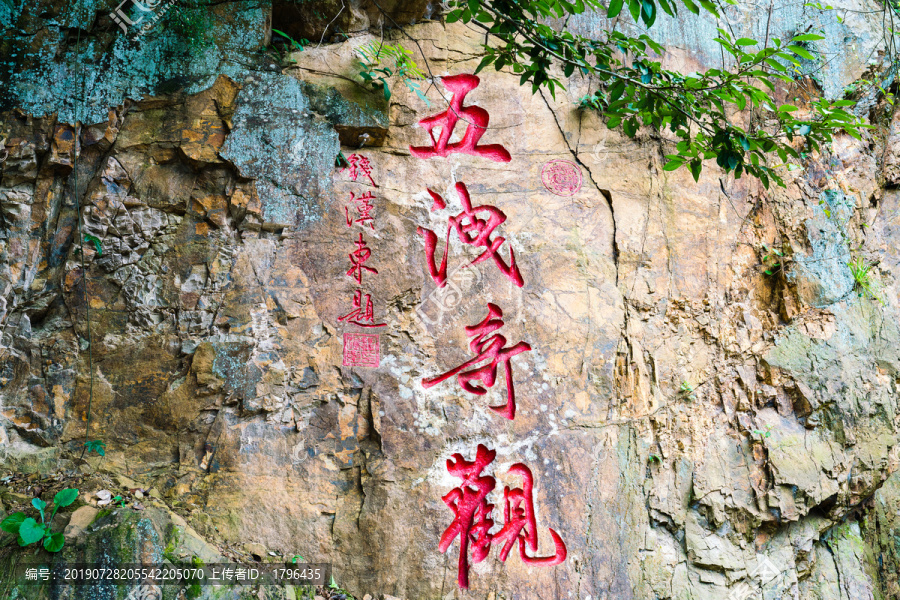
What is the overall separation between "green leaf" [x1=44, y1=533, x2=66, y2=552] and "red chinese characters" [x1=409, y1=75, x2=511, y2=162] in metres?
2.72

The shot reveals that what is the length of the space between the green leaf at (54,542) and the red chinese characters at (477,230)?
2.33 metres

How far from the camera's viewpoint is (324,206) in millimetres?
Result: 3510

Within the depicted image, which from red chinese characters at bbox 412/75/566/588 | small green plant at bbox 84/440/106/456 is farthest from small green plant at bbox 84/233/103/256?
red chinese characters at bbox 412/75/566/588

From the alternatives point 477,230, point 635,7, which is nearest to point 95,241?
point 477,230

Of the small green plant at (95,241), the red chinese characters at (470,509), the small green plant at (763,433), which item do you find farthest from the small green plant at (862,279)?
the small green plant at (95,241)

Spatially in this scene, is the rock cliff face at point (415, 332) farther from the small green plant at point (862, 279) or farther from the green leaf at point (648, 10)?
the green leaf at point (648, 10)

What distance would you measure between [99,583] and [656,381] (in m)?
3.18

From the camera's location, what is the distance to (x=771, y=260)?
4160 millimetres

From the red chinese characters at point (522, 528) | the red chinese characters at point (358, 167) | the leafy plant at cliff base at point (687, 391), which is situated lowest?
the red chinese characters at point (522, 528)

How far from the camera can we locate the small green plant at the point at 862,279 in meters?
4.13

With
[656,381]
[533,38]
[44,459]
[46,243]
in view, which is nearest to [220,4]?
[46,243]

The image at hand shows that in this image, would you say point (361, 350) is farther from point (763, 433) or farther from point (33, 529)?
point (763, 433)

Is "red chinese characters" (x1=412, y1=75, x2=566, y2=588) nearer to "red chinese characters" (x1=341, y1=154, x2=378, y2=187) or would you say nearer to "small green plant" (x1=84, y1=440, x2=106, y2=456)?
"red chinese characters" (x1=341, y1=154, x2=378, y2=187)

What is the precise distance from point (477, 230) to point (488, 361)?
83 centimetres
